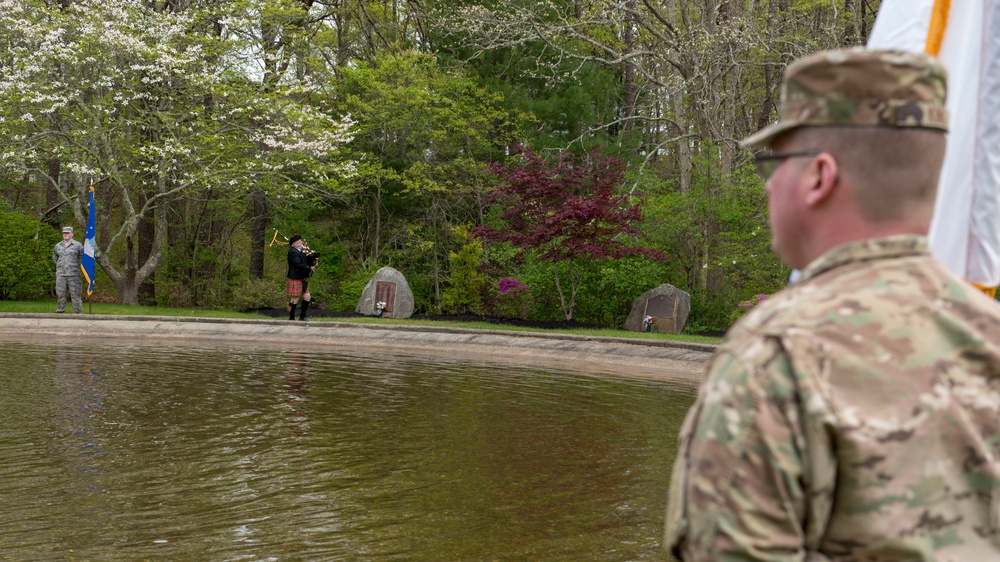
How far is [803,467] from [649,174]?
2717cm

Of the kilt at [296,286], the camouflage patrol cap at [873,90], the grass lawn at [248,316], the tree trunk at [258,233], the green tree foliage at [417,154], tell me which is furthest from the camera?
the tree trunk at [258,233]

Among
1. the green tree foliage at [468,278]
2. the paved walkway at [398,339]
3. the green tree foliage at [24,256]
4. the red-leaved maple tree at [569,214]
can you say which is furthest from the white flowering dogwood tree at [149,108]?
the paved walkway at [398,339]

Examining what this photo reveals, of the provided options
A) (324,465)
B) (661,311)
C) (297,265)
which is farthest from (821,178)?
(297,265)

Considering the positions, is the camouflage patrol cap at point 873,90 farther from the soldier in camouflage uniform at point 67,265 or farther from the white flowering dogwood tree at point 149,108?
the white flowering dogwood tree at point 149,108

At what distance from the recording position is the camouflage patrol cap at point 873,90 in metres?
1.76

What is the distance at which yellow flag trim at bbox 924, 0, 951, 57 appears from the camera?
2.90 m

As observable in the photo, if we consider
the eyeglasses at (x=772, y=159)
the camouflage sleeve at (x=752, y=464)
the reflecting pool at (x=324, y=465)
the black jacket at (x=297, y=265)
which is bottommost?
the reflecting pool at (x=324, y=465)

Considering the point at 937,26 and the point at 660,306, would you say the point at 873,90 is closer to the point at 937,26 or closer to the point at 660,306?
the point at 937,26

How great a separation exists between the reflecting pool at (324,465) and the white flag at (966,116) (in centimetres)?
345

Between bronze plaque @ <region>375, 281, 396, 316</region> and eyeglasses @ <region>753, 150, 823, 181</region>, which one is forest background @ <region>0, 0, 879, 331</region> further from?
eyeglasses @ <region>753, 150, 823, 181</region>

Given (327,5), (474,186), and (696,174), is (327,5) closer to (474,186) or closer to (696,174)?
(474,186)

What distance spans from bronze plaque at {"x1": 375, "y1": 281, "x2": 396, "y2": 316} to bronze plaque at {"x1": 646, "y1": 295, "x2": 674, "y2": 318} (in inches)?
260

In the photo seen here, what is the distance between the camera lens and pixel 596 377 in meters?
15.7

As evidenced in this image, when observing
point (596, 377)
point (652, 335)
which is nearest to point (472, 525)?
A: point (596, 377)
